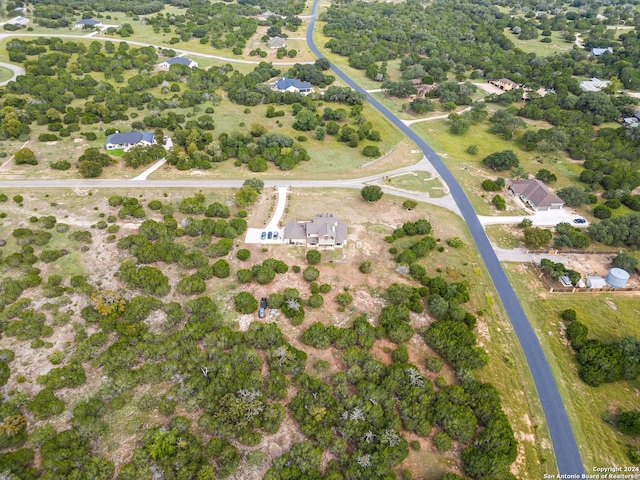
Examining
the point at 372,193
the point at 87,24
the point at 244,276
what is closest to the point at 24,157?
the point at 244,276

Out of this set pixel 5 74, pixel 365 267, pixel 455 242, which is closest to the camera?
pixel 365 267

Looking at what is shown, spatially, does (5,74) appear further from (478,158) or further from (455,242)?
(455,242)

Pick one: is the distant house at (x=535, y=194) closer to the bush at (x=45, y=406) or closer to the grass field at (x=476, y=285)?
the grass field at (x=476, y=285)

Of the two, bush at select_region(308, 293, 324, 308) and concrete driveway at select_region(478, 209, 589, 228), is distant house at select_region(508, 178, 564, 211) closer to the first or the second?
concrete driveway at select_region(478, 209, 589, 228)

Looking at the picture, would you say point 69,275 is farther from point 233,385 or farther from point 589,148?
point 589,148

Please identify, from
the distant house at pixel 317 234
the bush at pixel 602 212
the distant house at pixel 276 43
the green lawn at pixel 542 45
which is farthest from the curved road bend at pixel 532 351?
the green lawn at pixel 542 45

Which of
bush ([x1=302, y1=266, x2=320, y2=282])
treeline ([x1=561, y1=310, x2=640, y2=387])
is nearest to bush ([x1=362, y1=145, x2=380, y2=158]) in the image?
bush ([x1=302, y1=266, x2=320, y2=282])
